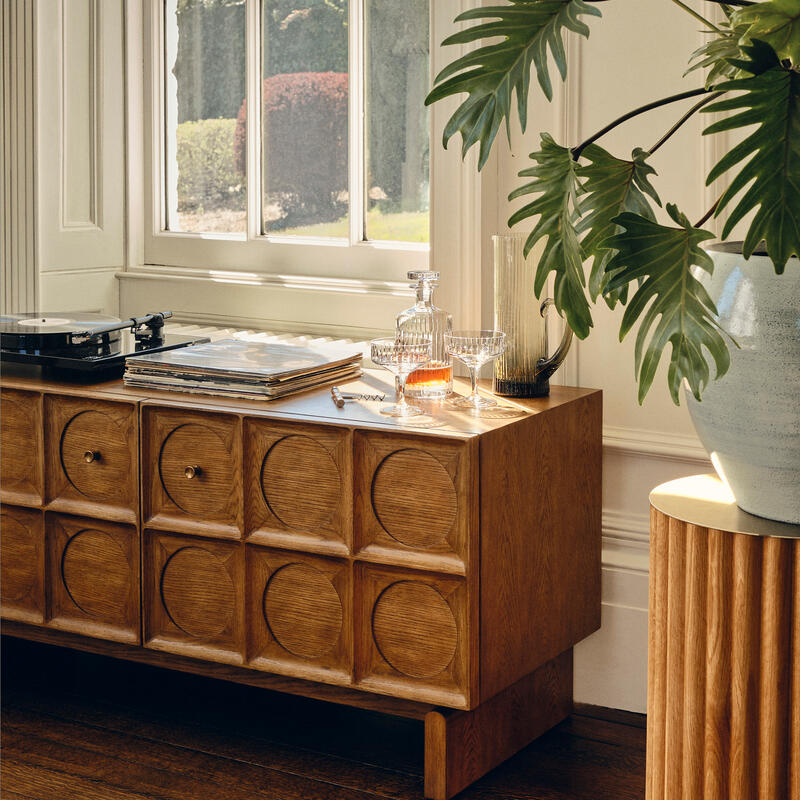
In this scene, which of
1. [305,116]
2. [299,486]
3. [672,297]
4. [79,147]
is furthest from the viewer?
[79,147]

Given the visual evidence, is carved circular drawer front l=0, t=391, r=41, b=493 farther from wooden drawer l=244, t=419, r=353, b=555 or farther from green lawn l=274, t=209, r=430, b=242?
green lawn l=274, t=209, r=430, b=242

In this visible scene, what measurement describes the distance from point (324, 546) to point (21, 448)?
0.72 metres

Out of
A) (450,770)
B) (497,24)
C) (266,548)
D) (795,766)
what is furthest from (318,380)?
(795,766)

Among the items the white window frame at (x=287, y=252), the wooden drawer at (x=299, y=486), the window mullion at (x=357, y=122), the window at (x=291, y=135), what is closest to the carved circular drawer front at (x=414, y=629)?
the wooden drawer at (x=299, y=486)

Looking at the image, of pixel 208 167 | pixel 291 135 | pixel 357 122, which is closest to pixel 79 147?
pixel 208 167

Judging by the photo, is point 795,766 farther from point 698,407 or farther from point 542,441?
point 542,441

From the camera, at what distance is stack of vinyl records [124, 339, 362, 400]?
2.38 metres

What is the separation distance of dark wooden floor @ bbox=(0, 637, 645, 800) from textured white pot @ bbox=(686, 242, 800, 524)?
0.84 m

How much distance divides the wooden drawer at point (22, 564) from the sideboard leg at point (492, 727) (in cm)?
88

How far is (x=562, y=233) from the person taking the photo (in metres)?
1.69

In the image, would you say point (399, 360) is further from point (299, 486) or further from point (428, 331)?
point (299, 486)

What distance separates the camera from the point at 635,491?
2576 millimetres

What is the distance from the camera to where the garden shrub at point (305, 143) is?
3084 millimetres

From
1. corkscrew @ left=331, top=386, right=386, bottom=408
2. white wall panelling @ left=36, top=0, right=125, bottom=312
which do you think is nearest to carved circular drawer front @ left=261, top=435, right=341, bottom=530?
corkscrew @ left=331, top=386, right=386, bottom=408
